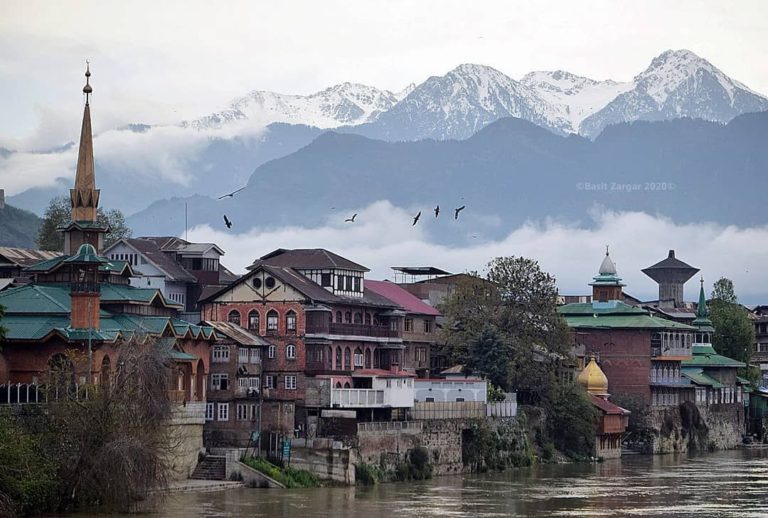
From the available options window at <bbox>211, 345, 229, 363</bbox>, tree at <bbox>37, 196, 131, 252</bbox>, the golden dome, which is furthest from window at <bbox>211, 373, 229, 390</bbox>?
tree at <bbox>37, 196, 131, 252</bbox>

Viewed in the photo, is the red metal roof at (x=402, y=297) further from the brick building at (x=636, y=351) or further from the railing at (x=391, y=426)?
the railing at (x=391, y=426)

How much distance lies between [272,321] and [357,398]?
743cm

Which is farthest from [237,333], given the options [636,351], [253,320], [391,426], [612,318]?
[612,318]

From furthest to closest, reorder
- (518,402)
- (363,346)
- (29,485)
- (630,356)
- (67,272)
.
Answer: (630,356) → (518,402) → (363,346) → (67,272) → (29,485)

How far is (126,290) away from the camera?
→ 316 feet

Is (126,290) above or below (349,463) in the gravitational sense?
above

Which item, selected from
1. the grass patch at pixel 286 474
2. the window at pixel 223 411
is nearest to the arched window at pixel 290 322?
the window at pixel 223 411

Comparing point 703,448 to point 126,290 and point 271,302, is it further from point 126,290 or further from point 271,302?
point 126,290

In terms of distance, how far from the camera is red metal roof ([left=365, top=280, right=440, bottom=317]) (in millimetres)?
128875

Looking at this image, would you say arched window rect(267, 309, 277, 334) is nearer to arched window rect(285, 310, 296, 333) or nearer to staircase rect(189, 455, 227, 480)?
arched window rect(285, 310, 296, 333)

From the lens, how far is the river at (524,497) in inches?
3351

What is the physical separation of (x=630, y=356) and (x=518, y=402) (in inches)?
1053

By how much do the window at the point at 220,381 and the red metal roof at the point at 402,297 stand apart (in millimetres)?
26401

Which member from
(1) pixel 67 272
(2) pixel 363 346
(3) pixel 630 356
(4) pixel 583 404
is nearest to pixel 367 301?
(2) pixel 363 346
